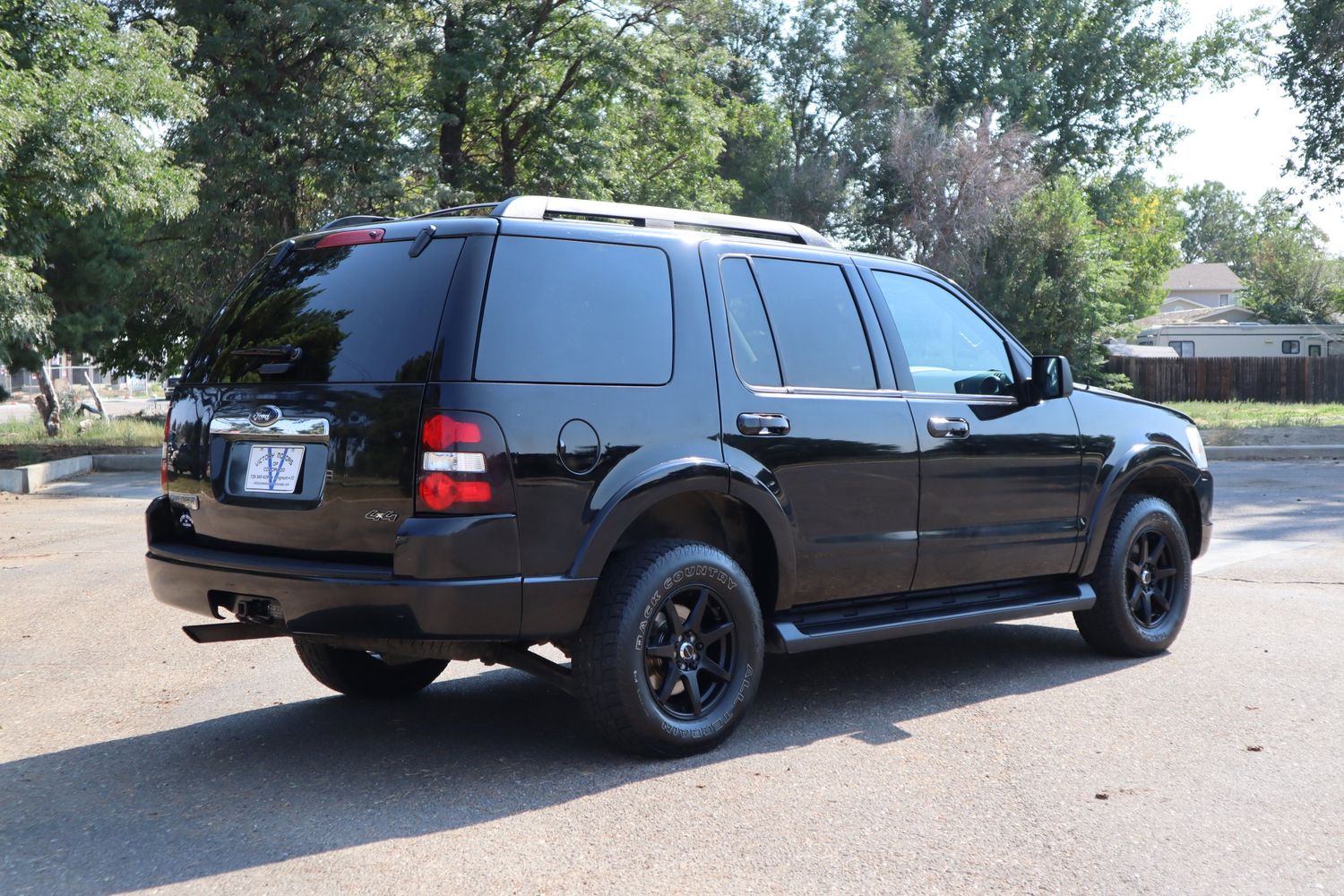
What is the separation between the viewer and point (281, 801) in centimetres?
430

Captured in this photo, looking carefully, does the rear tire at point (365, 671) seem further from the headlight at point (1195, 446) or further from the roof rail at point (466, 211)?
the headlight at point (1195, 446)

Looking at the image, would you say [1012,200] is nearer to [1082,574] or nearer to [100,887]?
[1082,574]

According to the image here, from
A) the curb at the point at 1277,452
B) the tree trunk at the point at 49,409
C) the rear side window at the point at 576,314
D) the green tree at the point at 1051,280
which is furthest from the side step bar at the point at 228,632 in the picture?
the green tree at the point at 1051,280

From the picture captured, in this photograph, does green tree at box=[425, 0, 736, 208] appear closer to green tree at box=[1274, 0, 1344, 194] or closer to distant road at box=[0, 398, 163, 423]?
green tree at box=[1274, 0, 1344, 194]

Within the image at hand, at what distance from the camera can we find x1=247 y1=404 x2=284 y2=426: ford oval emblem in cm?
459

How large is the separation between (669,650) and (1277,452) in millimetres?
17180

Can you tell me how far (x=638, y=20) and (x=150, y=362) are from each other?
12.8 m

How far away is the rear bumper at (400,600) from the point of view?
166 inches

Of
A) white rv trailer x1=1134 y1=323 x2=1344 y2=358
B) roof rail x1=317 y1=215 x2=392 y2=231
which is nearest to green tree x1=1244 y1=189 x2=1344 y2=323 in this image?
white rv trailer x1=1134 y1=323 x2=1344 y2=358

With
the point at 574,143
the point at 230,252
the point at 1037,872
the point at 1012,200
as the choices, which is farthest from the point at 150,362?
the point at 1037,872

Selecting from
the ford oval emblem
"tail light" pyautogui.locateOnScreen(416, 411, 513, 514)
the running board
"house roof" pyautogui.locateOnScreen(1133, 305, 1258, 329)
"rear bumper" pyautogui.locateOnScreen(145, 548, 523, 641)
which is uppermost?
"house roof" pyautogui.locateOnScreen(1133, 305, 1258, 329)

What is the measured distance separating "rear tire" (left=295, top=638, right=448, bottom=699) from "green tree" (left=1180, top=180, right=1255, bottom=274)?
129473 mm

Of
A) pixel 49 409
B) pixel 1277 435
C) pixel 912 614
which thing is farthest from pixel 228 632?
pixel 49 409

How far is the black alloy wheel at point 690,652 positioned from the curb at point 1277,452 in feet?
52.8
